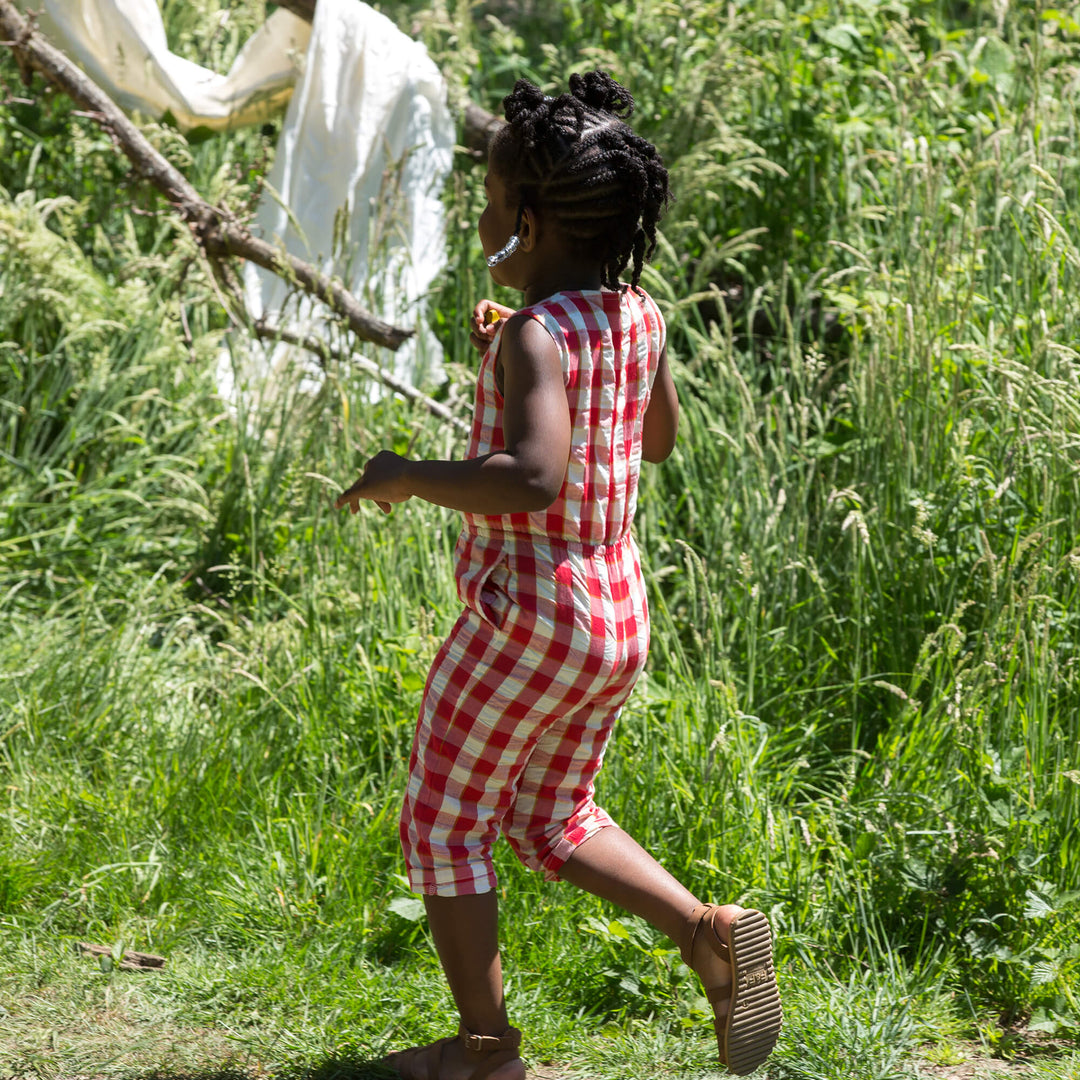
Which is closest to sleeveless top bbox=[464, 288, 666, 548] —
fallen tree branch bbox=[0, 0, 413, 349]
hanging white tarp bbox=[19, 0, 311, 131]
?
fallen tree branch bbox=[0, 0, 413, 349]

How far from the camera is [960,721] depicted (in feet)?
8.53

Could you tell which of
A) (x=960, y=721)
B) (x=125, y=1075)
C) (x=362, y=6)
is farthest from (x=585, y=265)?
(x=362, y=6)

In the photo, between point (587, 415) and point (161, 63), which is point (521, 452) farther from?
point (161, 63)

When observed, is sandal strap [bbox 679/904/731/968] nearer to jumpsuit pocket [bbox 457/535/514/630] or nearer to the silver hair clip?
jumpsuit pocket [bbox 457/535/514/630]

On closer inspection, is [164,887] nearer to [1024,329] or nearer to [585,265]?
[585,265]

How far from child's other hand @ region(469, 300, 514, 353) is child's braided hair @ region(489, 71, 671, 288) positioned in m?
0.30

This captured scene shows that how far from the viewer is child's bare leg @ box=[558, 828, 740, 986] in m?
2.00

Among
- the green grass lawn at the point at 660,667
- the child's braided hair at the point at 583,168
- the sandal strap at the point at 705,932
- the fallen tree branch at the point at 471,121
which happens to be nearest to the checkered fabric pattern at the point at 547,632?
the child's braided hair at the point at 583,168

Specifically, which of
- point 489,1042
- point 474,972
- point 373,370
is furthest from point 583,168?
point 373,370

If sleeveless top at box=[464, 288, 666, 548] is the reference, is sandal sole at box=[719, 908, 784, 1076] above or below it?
below

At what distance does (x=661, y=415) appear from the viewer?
2.25 m

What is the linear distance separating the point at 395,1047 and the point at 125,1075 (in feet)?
1.55

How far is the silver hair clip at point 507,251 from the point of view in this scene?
75.2 inches

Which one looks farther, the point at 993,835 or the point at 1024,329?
the point at 1024,329
